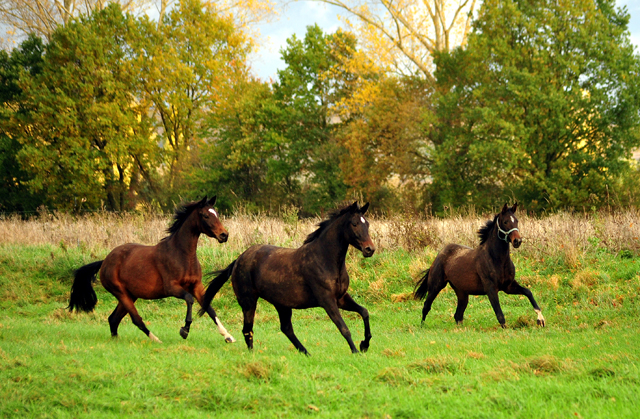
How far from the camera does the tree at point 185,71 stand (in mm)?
40156

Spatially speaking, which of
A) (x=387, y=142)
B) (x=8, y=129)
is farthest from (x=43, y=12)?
(x=387, y=142)

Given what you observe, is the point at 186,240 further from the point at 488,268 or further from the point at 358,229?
the point at 488,268

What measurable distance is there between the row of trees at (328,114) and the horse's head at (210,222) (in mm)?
23529

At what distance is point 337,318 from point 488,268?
11.7 ft

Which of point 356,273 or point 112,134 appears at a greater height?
point 112,134

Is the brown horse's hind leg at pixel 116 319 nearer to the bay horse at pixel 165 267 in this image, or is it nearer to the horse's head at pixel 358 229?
the bay horse at pixel 165 267

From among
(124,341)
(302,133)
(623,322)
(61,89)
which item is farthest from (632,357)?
(61,89)

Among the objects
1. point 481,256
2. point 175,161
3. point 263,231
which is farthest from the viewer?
point 175,161

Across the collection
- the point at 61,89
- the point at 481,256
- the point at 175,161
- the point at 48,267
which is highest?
the point at 61,89

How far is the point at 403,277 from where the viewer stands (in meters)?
14.6

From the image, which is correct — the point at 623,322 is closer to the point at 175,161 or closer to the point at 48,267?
the point at 48,267

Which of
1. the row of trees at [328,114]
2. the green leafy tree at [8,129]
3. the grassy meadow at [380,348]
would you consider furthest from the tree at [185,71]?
the grassy meadow at [380,348]

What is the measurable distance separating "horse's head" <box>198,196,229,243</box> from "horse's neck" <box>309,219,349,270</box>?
195 centimetres

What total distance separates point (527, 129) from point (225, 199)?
21.5m
